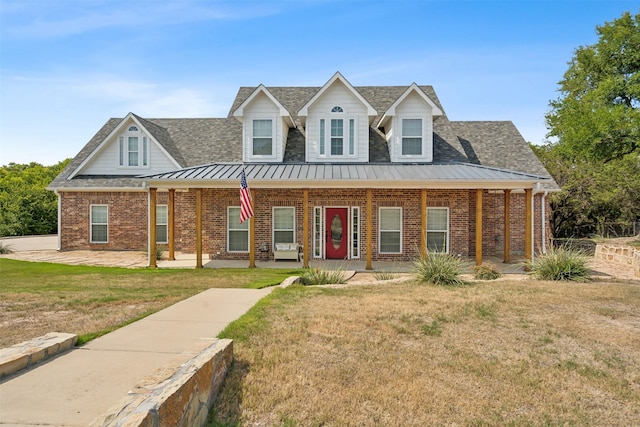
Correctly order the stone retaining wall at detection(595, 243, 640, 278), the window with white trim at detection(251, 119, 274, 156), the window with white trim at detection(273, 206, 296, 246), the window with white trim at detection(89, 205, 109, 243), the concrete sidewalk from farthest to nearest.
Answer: the window with white trim at detection(89, 205, 109, 243)
the window with white trim at detection(251, 119, 274, 156)
the window with white trim at detection(273, 206, 296, 246)
the stone retaining wall at detection(595, 243, 640, 278)
the concrete sidewalk

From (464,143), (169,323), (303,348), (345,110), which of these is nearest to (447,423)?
(303,348)

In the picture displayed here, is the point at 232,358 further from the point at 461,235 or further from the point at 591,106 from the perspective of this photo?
the point at 591,106

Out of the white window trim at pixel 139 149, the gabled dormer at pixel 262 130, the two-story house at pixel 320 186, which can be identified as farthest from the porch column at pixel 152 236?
the white window trim at pixel 139 149

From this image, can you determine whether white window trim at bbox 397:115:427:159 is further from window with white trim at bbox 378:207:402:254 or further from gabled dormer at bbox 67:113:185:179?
gabled dormer at bbox 67:113:185:179

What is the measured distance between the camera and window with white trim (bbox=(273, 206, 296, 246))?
52.4 ft

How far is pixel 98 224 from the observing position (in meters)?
18.4

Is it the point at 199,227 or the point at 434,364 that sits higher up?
the point at 199,227

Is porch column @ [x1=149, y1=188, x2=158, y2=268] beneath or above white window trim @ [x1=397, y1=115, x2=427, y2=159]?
beneath

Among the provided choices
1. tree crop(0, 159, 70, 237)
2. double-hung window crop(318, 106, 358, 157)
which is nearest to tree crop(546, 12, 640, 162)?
double-hung window crop(318, 106, 358, 157)

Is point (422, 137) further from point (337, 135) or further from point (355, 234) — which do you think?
point (355, 234)

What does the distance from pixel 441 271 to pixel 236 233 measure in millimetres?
8721

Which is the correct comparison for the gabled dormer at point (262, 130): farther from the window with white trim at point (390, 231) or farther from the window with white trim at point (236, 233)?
the window with white trim at point (390, 231)

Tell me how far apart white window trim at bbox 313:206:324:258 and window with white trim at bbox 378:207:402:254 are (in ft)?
7.74

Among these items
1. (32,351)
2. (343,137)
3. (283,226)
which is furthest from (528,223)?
(32,351)
